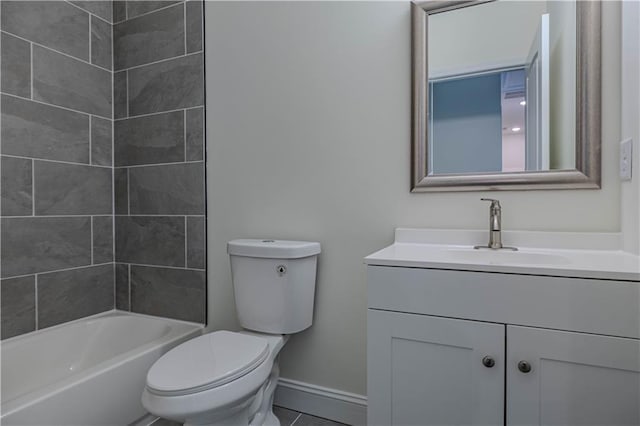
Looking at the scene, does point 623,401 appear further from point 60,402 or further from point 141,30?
point 141,30

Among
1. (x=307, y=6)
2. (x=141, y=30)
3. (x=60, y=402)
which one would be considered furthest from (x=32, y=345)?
(x=307, y=6)

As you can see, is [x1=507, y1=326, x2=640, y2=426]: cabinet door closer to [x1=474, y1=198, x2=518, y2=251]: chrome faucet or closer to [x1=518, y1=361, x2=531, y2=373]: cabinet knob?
[x1=518, y1=361, x2=531, y2=373]: cabinet knob

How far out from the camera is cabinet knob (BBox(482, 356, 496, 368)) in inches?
A: 36.4

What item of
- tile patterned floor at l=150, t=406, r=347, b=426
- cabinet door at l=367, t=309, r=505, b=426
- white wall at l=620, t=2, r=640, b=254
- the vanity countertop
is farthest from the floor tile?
white wall at l=620, t=2, r=640, b=254

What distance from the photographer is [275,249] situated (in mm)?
1459

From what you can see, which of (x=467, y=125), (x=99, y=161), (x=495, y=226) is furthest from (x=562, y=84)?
(x=99, y=161)

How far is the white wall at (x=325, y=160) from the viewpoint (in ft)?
4.76

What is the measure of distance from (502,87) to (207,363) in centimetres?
148

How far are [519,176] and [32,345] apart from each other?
7.31ft

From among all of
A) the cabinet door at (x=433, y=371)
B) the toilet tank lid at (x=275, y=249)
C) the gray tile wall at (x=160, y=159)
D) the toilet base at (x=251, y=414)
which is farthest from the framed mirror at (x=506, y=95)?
the gray tile wall at (x=160, y=159)

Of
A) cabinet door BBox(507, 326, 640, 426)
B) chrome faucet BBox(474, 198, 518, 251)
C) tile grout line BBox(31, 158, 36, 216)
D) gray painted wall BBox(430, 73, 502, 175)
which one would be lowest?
cabinet door BBox(507, 326, 640, 426)

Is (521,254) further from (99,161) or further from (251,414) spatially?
(99,161)

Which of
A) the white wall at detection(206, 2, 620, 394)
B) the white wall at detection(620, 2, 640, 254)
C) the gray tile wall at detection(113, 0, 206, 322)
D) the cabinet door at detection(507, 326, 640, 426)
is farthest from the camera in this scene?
the gray tile wall at detection(113, 0, 206, 322)

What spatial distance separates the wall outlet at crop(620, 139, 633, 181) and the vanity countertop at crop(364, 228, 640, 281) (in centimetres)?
21
